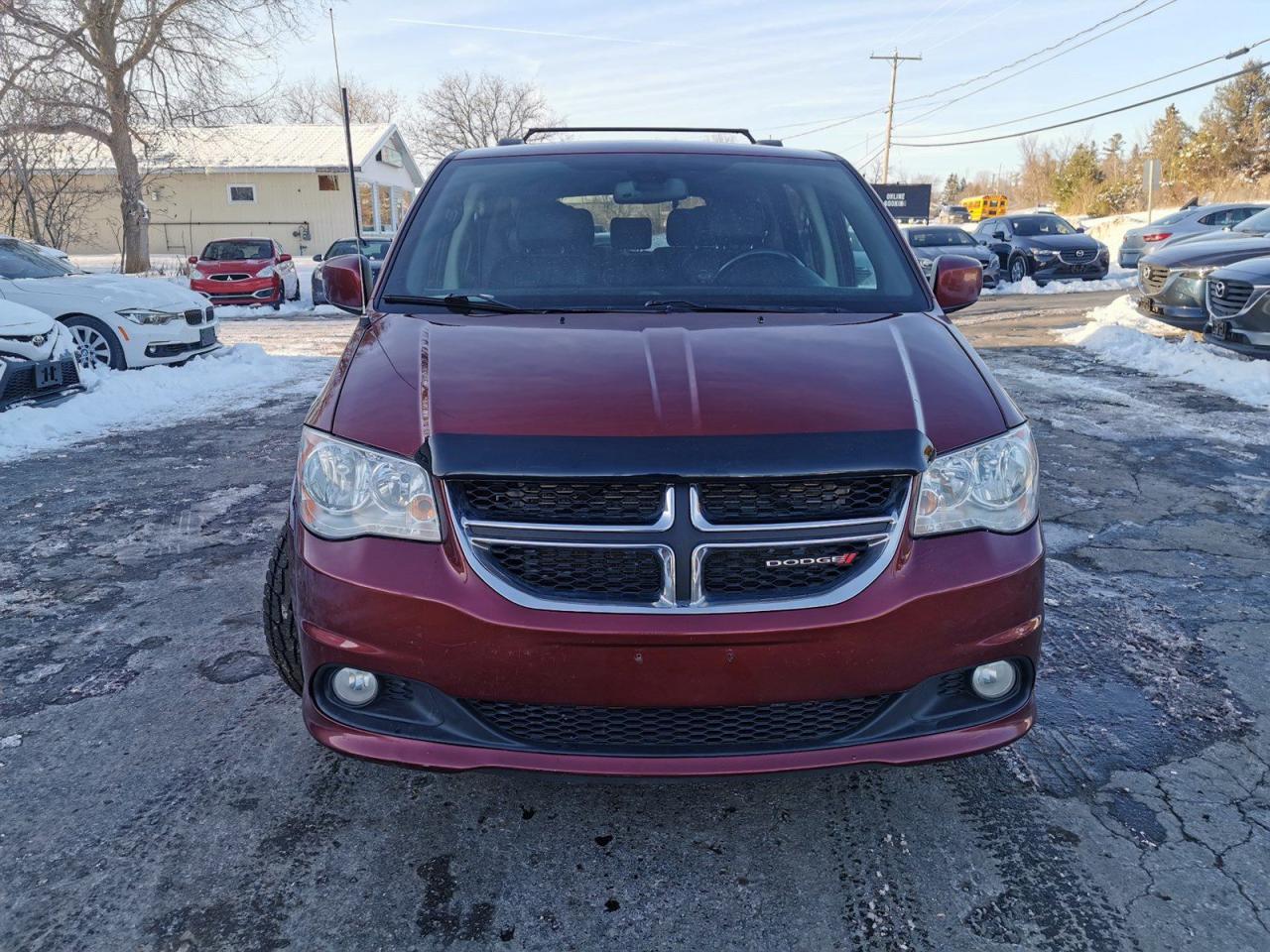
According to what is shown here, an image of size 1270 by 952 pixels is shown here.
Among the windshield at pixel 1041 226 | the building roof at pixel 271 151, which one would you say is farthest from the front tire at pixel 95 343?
the building roof at pixel 271 151

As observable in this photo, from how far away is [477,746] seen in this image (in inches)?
84.7

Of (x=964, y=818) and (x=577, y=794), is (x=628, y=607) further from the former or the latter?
(x=964, y=818)

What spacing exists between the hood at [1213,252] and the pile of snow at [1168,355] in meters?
0.84

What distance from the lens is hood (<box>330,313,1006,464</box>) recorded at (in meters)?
2.22

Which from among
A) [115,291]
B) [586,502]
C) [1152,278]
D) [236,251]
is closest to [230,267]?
[236,251]

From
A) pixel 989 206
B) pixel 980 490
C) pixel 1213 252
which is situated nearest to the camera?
pixel 980 490

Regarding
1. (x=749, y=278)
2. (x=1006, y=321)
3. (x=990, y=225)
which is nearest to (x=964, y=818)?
(x=749, y=278)

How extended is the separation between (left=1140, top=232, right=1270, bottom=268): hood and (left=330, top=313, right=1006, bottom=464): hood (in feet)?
31.2

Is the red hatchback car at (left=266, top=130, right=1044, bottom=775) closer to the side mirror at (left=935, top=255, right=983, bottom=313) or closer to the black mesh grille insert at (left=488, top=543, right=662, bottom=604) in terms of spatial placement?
the black mesh grille insert at (left=488, top=543, right=662, bottom=604)

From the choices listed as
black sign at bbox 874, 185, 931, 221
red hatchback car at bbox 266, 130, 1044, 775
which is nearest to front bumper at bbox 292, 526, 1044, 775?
red hatchback car at bbox 266, 130, 1044, 775

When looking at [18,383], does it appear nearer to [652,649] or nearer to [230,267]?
[652,649]

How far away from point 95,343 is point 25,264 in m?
1.49

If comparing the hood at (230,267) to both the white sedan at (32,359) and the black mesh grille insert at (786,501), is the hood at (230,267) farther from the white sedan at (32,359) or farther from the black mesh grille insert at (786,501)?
the black mesh grille insert at (786,501)

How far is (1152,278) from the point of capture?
11438 millimetres
